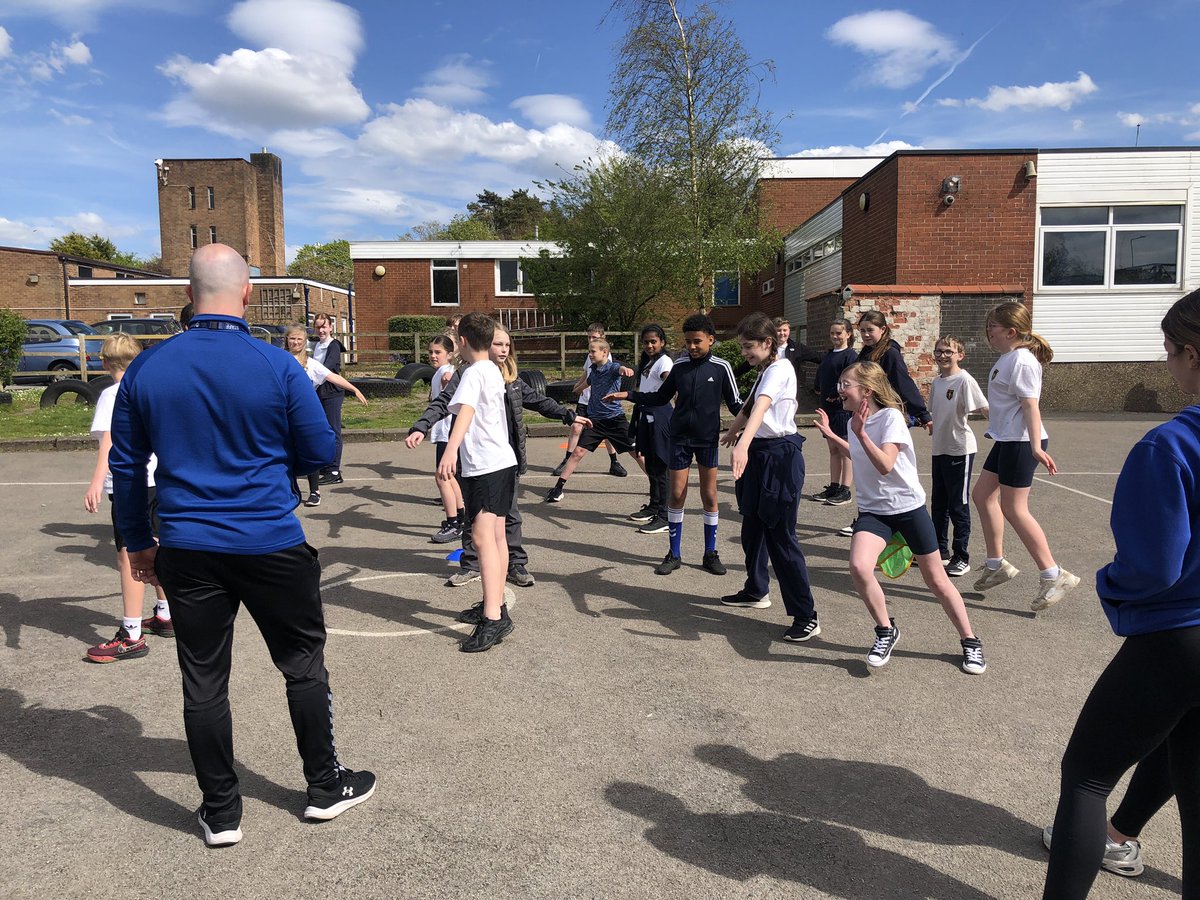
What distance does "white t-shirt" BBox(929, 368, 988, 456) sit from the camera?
6.12 m

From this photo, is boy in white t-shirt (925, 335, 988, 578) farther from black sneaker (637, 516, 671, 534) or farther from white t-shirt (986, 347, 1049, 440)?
black sneaker (637, 516, 671, 534)

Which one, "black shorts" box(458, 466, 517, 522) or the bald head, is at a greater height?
the bald head

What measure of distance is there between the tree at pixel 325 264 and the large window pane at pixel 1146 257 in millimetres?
56439

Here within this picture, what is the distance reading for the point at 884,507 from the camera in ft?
14.6

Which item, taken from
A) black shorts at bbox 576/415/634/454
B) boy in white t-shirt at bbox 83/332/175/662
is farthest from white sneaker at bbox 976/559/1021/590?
boy in white t-shirt at bbox 83/332/175/662

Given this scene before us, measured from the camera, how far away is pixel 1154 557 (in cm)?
206

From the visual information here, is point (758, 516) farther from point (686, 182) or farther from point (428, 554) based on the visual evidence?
point (686, 182)

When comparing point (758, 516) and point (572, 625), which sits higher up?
point (758, 516)

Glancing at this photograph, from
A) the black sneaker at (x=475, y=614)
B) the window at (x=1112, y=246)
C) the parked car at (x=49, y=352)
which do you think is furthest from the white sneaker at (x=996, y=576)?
the parked car at (x=49, y=352)

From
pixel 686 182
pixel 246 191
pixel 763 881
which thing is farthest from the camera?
pixel 246 191

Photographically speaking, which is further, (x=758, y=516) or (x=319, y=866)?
(x=758, y=516)

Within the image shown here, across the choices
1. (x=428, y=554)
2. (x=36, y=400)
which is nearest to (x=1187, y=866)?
(x=428, y=554)

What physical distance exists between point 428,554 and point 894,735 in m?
4.48

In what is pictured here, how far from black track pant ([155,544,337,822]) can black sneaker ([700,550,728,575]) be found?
3.95 metres
